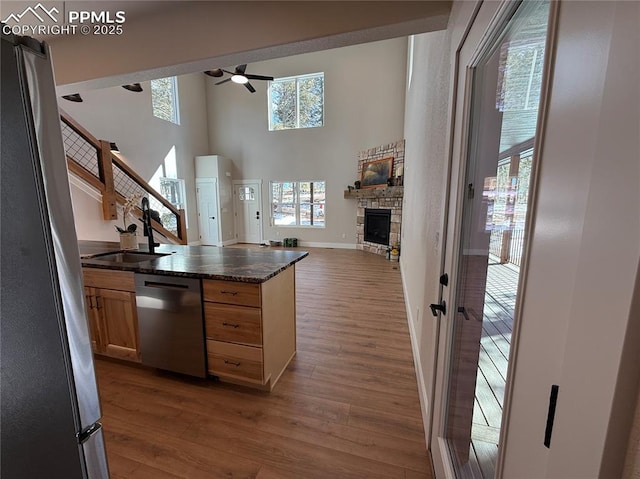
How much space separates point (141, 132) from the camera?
663cm

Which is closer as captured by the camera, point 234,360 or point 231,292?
point 231,292

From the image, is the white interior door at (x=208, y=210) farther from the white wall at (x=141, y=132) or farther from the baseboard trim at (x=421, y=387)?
the baseboard trim at (x=421, y=387)

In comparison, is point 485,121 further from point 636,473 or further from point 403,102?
point 403,102

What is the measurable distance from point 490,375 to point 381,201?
19.3ft

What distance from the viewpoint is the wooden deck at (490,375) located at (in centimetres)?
113

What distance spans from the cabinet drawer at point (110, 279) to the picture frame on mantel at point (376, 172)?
18.9 ft

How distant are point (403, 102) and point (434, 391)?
270 inches

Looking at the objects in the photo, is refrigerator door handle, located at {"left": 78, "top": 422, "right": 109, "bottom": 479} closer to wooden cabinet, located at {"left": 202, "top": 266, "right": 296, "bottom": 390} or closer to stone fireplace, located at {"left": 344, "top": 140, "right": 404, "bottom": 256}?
wooden cabinet, located at {"left": 202, "top": 266, "right": 296, "bottom": 390}

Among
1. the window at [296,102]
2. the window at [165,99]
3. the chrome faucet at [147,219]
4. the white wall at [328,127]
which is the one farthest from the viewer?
the window at [296,102]

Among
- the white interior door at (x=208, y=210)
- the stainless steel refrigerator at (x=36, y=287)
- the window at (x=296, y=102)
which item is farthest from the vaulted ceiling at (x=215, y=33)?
the window at (x=296, y=102)

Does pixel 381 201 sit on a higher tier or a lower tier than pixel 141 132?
lower

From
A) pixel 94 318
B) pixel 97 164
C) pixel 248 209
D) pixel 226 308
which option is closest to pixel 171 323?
pixel 226 308

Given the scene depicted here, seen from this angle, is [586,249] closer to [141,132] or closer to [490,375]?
[490,375]

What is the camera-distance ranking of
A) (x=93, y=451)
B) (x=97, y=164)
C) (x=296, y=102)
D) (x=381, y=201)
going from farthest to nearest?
(x=296, y=102), (x=381, y=201), (x=97, y=164), (x=93, y=451)
